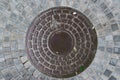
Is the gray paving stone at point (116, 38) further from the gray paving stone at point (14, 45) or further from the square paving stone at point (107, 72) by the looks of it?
the gray paving stone at point (14, 45)

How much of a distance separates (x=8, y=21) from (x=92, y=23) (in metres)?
2.32

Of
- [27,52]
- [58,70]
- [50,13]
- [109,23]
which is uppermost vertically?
[50,13]

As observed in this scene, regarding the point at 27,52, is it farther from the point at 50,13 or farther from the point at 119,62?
the point at 119,62

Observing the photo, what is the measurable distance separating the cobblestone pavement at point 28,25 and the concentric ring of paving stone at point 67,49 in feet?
0.56

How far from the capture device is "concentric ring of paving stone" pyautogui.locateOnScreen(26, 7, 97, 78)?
25.1 feet

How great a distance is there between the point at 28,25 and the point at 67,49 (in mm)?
1281

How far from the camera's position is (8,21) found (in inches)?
297

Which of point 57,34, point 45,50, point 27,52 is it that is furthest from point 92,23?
point 27,52

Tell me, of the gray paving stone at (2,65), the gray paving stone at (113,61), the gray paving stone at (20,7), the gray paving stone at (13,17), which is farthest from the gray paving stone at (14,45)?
the gray paving stone at (113,61)

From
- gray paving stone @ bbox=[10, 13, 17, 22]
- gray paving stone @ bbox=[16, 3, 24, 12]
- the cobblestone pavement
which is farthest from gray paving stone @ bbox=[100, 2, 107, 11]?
gray paving stone @ bbox=[10, 13, 17, 22]

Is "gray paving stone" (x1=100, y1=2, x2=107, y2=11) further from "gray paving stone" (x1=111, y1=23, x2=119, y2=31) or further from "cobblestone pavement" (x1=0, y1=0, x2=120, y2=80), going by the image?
"gray paving stone" (x1=111, y1=23, x2=119, y2=31)

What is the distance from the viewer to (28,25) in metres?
7.58

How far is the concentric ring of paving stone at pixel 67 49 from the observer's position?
7641mm

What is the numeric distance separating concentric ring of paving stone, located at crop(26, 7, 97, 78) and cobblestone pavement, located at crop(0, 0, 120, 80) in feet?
0.56
